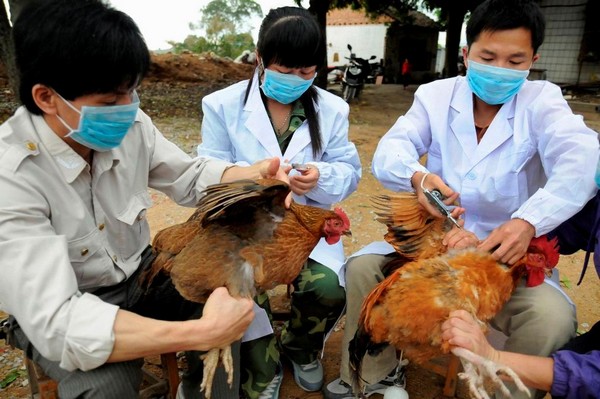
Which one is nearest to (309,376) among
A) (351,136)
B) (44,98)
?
(44,98)

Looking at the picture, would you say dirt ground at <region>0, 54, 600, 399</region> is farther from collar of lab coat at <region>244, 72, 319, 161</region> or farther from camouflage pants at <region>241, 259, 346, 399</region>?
collar of lab coat at <region>244, 72, 319, 161</region>

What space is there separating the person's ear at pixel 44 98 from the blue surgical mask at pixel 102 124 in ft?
0.12

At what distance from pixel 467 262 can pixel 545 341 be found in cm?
50

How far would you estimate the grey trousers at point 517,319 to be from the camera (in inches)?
87.0

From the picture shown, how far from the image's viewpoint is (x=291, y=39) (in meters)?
2.72

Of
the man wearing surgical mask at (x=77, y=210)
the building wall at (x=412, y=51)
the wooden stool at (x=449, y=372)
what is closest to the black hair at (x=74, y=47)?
the man wearing surgical mask at (x=77, y=210)

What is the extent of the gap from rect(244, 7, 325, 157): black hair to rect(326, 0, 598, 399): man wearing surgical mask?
72 cm

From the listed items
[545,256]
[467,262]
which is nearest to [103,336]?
[467,262]

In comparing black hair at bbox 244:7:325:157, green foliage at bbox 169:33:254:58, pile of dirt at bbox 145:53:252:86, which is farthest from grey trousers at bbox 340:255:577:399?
green foliage at bbox 169:33:254:58

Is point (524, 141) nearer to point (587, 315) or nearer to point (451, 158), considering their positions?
point (451, 158)

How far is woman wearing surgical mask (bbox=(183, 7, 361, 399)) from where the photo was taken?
2750 mm

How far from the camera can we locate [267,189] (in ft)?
6.93

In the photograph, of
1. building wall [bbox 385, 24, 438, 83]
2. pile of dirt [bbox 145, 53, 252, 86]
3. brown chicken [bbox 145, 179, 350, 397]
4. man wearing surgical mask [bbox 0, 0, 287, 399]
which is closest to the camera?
man wearing surgical mask [bbox 0, 0, 287, 399]

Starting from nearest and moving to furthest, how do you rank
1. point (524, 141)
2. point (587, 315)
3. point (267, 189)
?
point (267, 189)
point (524, 141)
point (587, 315)
